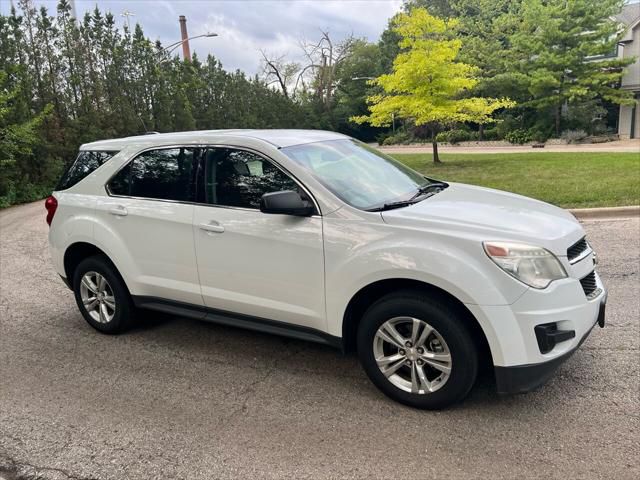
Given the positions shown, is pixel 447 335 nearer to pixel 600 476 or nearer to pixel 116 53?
pixel 600 476

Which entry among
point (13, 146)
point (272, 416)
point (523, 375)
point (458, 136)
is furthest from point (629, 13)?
point (272, 416)

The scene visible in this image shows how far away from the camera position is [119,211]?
441 centimetres

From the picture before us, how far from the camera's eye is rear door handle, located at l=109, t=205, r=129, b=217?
4.39m

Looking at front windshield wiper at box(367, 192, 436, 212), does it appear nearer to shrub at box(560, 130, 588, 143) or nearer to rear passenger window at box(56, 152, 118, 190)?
rear passenger window at box(56, 152, 118, 190)

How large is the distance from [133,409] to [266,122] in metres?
34.8

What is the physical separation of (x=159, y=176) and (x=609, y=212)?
7718 millimetres

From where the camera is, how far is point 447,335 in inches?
121

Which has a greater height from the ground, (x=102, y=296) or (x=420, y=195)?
(x=420, y=195)

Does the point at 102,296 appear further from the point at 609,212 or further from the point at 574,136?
the point at 574,136

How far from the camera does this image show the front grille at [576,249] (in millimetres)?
3168

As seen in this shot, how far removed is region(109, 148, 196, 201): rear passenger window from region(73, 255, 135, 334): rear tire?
0.70 metres

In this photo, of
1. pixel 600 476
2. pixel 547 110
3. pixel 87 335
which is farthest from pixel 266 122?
pixel 600 476

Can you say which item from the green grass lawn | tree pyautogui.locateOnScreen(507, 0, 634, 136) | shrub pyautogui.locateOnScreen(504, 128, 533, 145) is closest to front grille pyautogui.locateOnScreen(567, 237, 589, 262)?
the green grass lawn

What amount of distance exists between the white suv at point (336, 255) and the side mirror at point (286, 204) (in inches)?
0.5
